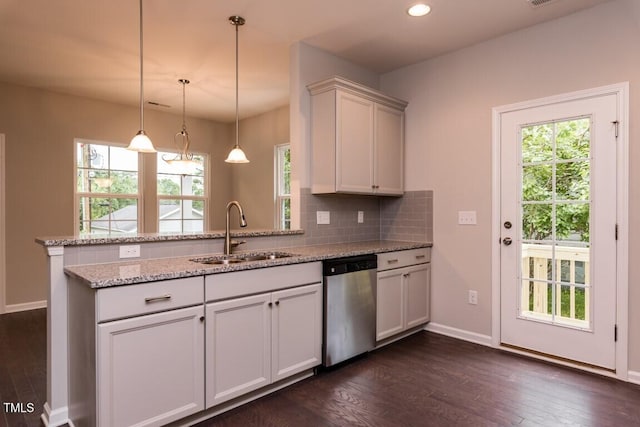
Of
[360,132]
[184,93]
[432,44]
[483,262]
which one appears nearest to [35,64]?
[184,93]

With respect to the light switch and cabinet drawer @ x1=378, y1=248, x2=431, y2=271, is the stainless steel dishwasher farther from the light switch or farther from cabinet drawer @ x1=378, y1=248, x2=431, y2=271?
the light switch

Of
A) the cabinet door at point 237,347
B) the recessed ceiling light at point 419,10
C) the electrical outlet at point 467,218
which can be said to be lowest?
the cabinet door at point 237,347

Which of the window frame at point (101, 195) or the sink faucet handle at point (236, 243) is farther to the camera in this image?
the window frame at point (101, 195)

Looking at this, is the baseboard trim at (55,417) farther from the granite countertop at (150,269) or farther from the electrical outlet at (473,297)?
the electrical outlet at (473,297)

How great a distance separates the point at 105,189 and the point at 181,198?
112 cm

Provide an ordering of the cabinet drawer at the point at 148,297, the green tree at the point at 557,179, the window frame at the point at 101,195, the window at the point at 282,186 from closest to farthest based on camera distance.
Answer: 1. the cabinet drawer at the point at 148,297
2. the green tree at the point at 557,179
3. the window frame at the point at 101,195
4. the window at the point at 282,186

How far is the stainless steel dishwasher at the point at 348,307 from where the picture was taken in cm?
270

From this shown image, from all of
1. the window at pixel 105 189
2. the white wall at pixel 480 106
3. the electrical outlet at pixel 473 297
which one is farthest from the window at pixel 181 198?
the electrical outlet at pixel 473 297

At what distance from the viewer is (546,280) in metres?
2.97

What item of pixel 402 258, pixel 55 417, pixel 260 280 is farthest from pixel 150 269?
pixel 402 258

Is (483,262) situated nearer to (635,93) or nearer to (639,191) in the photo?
(639,191)

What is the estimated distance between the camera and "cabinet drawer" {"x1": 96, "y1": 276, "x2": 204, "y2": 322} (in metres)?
1.70

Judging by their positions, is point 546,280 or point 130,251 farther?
point 546,280

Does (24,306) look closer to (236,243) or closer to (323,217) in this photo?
(236,243)
